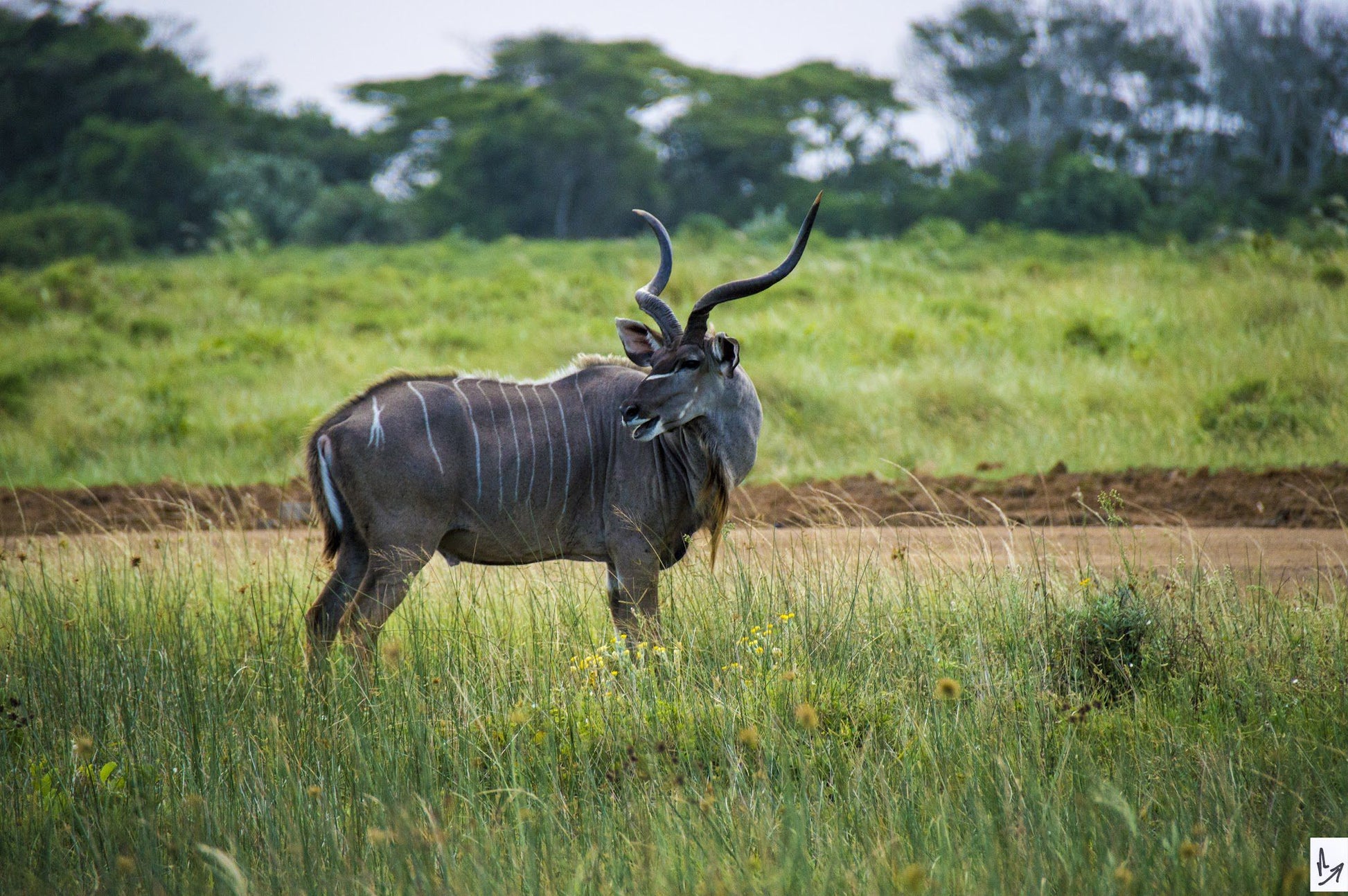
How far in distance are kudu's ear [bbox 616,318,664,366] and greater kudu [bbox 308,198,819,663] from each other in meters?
0.01

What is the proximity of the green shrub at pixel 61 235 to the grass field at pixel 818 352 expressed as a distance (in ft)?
22.2

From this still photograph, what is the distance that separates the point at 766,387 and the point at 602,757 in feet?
22.8

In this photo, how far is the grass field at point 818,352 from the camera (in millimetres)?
9375

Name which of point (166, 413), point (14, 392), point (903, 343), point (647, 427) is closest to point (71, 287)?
point (14, 392)

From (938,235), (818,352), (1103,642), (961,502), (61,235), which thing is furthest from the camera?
(61,235)

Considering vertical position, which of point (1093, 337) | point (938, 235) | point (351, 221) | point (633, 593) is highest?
point (633, 593)

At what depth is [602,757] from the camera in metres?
3.89

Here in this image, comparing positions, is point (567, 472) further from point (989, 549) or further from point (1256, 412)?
point (1256, 412)

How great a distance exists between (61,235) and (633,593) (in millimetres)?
25107

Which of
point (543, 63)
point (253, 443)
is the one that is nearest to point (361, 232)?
point (543, 63)

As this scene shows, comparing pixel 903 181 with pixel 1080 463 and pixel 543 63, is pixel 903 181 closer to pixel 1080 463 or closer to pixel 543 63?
pixel 543 63

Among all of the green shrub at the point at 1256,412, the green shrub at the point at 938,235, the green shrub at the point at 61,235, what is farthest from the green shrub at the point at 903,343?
the green shrub at the point at 61,235

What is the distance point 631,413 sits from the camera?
4.80 meters

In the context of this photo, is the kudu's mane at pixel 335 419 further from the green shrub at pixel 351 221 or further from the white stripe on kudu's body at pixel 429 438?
the green shrub at pixel 351 221
